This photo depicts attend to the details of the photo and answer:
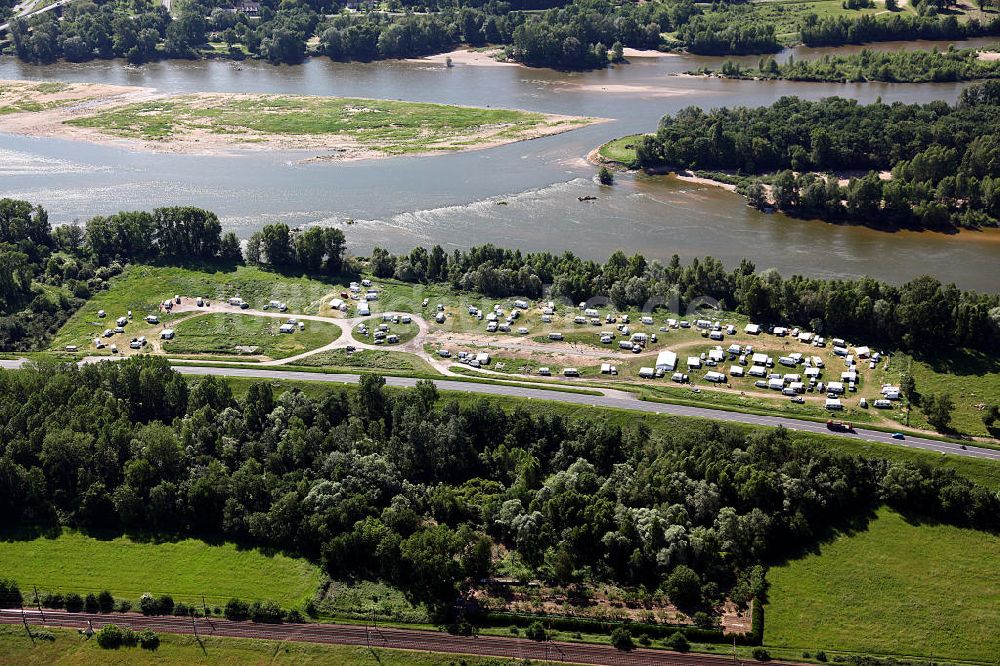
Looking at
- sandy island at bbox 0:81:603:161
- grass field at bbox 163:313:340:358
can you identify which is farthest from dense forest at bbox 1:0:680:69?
grass field at bbox 163:313:340:358

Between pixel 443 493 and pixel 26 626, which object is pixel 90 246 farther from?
pixel 443 493

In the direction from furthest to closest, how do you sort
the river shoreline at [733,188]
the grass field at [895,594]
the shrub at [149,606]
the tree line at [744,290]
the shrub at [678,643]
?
the river shoreline at [733,188] → the tree line at [744,290] → the shrub at [149,606] → the grass field at [895,594] → the shrub at [678,643]

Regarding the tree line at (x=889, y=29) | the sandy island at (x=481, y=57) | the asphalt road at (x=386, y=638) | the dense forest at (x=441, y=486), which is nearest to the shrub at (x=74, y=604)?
the asphalt road at (x=386, y=638)

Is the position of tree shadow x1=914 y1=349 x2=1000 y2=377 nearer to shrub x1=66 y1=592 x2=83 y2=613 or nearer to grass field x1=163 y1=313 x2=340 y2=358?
grass field x1=163 y1=313 x2=340 y2=358

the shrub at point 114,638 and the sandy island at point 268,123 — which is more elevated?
the sandy island at point 268,123

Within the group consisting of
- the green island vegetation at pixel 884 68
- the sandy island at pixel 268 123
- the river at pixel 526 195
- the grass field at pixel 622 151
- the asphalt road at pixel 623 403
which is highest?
the green island vegetation at pixel 884 68

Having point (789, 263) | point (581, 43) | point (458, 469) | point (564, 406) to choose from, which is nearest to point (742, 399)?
point (564, 406)

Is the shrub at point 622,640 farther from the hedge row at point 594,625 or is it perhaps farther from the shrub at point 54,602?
the shrub at point 54,602

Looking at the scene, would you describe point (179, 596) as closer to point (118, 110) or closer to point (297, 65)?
point (118, 110)
